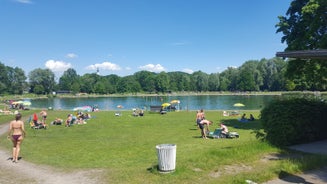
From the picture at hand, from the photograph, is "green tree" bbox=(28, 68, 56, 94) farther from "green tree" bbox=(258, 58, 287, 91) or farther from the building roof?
the building roof

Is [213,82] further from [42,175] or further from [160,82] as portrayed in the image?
[42,175]

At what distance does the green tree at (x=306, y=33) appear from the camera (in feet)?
59.0

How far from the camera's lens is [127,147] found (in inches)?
533

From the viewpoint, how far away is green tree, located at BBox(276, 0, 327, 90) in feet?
59.0

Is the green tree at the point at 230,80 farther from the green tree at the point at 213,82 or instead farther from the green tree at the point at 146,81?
the green tree at the point at 146,81

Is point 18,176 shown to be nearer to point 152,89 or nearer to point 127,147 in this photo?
point 127,147

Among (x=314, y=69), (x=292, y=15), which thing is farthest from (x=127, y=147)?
(x=292, y=15)

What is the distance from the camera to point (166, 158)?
28.1 feet

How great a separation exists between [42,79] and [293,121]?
144849 mm

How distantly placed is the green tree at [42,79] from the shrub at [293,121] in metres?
141

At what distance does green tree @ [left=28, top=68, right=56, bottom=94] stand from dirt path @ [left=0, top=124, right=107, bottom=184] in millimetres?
139369

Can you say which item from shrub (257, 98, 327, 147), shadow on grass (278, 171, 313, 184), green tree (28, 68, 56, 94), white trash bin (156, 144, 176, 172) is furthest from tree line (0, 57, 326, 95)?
white trash bin (156, 144, 176, 172)

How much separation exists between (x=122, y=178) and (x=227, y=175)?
2974 millimetres

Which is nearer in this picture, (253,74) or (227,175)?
(227,175)
